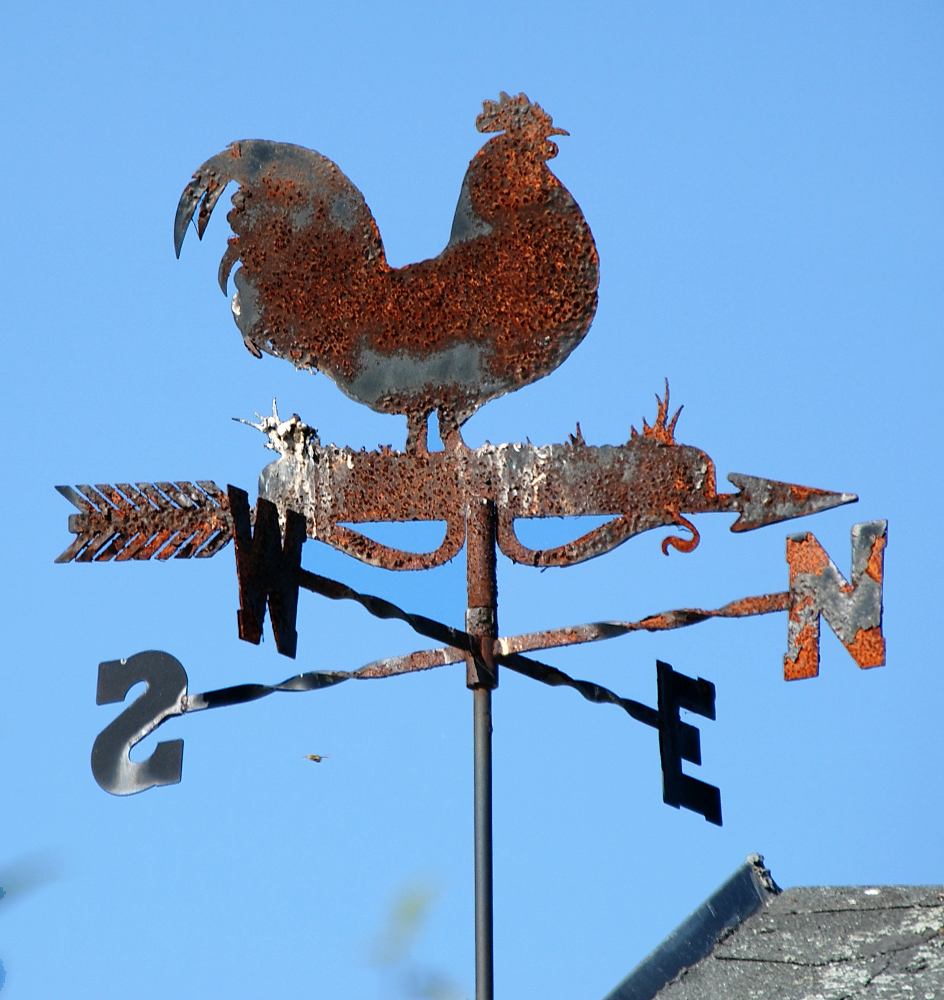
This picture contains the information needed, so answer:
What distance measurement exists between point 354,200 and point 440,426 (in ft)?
2.41

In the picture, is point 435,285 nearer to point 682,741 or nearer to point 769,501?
point 769,501

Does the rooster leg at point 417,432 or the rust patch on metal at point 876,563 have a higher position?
the rooster leg at point 417,432

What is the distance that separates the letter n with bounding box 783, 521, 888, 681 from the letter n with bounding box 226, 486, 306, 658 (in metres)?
1.17

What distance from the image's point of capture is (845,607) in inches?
249

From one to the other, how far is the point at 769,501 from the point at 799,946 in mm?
1325

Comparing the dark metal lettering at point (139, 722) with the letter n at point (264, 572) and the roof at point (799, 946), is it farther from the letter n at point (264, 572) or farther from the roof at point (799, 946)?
the roof at point (799, 946)

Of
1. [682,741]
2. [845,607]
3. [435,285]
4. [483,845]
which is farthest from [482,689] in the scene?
[435,285]

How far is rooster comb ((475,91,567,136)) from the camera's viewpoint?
22.8ft

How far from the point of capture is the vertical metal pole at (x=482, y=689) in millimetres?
6262

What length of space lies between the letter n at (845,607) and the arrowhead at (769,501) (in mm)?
113

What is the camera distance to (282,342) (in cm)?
705

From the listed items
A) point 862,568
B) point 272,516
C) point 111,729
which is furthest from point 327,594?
point 862,568

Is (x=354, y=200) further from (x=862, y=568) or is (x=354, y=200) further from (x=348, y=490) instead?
(x=862, y=568)

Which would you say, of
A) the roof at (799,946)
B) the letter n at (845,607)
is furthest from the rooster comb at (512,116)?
the roof at (799,946)
